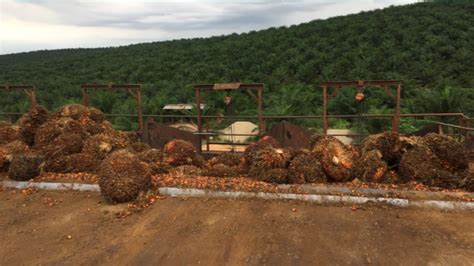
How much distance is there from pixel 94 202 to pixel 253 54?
126 feet

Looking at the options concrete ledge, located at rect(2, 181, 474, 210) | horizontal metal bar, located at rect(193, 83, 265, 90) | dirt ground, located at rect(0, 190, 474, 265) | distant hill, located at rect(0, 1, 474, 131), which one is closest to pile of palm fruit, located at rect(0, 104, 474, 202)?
concrete ledge, located at rect(2, 181, 474, 210)

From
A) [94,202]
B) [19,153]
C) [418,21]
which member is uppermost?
[418,21]

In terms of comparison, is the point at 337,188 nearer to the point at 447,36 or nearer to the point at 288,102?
the point at 288,102

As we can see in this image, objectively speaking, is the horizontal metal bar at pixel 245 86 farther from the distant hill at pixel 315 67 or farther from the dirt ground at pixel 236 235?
the distant hill at pixel 315 67

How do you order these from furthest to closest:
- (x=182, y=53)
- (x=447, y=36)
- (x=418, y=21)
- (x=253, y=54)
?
(x=182, y=53), (x=253, y=54), (x=418, y=21), (x=447, y=36)

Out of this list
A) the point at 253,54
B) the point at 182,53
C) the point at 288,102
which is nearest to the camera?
the point at 288,102

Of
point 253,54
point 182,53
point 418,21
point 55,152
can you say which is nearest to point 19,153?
point 55,152

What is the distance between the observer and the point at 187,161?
8609 millimetres

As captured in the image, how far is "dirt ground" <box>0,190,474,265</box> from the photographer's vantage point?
464 centimetres

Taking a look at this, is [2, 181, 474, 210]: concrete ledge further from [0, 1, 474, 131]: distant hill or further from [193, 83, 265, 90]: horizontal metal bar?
[0, 1, 474, 131]: distant hill

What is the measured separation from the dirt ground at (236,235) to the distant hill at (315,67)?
632 inches

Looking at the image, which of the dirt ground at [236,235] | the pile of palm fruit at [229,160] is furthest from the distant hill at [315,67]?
the dirt ground at [236,235]

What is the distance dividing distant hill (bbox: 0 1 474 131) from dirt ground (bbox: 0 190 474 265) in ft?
52.7

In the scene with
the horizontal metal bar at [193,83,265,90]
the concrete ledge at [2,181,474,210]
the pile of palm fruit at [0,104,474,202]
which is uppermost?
the horizontal metal bar at [193,83,265,90]
